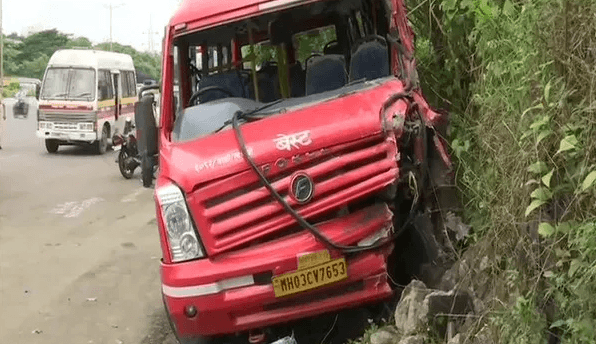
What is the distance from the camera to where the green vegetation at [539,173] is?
3236mm

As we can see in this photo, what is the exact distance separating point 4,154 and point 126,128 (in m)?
3.52

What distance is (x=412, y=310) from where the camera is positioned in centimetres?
427

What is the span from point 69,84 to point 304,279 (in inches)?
714

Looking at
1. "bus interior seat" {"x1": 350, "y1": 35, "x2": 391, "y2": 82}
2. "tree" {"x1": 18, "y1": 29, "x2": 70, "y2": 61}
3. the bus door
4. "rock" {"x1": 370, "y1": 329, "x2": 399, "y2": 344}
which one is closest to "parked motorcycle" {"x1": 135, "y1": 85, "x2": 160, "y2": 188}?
"bus interior seat" {"x1": 350, "y1": 35, "x2": 391, "y2": 82}

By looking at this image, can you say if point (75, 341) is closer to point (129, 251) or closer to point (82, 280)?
point (82, 280)

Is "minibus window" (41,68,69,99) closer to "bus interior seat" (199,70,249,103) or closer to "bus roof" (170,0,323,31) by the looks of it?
"bus interior seat" (199,70,249,103)

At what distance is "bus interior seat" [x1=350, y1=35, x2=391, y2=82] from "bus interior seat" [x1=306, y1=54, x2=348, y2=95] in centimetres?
11

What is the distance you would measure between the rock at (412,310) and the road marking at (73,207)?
8285 millimetres

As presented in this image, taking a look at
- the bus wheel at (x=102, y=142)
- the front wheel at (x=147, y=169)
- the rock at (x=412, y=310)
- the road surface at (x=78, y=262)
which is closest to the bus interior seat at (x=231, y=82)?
the front wheel at (x=147, y=169)

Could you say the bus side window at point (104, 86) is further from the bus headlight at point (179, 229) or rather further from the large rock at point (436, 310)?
the large rock at point (436, 310)

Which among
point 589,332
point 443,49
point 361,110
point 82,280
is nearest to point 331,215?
point 361,110

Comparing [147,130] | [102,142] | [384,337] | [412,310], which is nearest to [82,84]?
[102,142]

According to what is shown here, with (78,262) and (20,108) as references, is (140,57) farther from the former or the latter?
(78,262)

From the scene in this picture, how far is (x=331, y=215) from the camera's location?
4.59m
